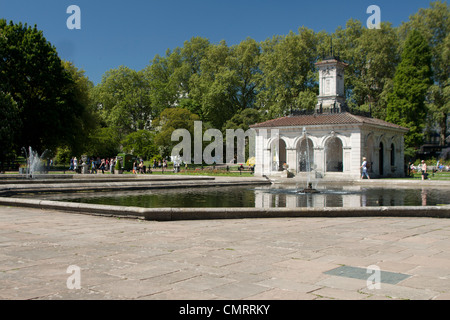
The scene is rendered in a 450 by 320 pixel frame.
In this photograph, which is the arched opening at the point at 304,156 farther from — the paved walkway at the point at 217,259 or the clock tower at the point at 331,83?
the paved walkway at the point at 217,259

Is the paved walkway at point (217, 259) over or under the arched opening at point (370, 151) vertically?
under

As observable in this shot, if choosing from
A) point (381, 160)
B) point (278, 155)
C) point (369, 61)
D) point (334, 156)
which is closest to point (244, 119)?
point (369, 61)

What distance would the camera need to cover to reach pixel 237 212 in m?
10.4

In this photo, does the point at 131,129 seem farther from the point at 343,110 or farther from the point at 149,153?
the point at 343,110

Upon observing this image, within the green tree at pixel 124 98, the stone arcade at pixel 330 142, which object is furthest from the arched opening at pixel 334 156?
the green tree at pixel 124 98

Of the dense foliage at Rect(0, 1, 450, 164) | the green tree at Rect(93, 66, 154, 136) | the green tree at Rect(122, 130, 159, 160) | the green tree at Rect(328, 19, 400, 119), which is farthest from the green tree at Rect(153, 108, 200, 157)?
the green tree at Rect(328, 19, 400, 119)

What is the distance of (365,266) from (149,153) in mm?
56223

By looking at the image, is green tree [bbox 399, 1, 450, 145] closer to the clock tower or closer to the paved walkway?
the clock tower

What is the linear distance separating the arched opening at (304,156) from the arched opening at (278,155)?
2289 mm

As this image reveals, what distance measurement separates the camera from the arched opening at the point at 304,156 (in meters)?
39.7

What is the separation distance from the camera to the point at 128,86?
76.5m

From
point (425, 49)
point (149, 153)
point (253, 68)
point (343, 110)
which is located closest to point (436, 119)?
point (425, 49)

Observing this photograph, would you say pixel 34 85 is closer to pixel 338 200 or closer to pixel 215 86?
pixel 215 86

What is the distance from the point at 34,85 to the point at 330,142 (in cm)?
2908
